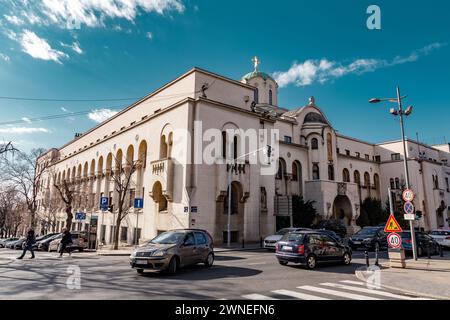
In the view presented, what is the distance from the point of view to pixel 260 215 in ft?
94.7

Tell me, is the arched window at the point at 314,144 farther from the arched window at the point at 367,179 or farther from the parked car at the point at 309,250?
the parked car at the point at 309,250

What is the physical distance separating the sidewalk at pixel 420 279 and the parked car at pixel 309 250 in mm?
1770

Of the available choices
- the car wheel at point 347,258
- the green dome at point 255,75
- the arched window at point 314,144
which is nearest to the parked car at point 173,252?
the car wheel at point 347,258

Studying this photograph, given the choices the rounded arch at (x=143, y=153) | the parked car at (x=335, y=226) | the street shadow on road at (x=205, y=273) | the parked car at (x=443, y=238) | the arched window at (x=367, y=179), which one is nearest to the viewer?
the street shadow on road at (x=205, y=273)

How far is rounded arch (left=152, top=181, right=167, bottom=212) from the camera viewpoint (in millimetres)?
27672

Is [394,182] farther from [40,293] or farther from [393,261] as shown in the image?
[40,293]

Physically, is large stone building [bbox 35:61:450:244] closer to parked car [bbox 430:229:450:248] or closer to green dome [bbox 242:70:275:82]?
green dome [bbox 242:70:275:82]

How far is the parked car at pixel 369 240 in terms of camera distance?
68.7ft

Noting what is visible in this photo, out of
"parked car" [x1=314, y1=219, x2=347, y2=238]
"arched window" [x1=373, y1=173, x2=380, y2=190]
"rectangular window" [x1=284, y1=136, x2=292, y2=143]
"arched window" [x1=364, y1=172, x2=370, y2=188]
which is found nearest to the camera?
"parked car" [x1=314, y1=219, x2=347, y2=238]

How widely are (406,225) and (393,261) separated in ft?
120

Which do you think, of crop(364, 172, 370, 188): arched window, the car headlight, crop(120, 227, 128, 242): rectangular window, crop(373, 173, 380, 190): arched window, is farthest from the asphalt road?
crop(373, 173, 380, 190): arched window

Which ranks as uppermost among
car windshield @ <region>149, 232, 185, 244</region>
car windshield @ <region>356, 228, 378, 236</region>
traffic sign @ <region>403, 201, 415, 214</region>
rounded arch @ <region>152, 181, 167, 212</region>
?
rounded arch @ <region>152, 181, 167, 212</region>

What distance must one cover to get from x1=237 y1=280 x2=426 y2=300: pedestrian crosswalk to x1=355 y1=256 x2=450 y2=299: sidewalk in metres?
0.61

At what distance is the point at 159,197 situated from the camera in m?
28.0
